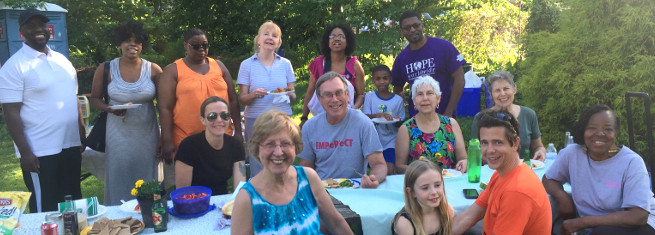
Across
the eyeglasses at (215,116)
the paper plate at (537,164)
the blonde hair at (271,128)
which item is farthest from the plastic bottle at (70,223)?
the paper plate at (537,164)

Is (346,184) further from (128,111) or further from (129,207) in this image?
(128,111)

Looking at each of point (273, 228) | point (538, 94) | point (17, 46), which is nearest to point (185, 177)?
point (273, 228)

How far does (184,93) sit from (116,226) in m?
1.77

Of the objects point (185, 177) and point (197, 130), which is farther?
point (197, 130)

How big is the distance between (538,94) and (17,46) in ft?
34.5

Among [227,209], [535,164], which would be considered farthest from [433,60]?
[227,209]

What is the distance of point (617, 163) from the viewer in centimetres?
298

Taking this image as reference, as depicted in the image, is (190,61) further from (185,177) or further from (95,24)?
(95,24)

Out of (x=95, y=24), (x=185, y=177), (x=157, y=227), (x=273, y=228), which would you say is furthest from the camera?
(x=95, y=24)

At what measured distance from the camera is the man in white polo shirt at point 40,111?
3.69m

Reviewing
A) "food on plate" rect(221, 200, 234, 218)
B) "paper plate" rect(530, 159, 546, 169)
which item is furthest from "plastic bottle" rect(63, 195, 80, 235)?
"paper plate" rect(530, 159, 546, 169)

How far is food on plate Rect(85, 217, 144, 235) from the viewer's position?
102 inches

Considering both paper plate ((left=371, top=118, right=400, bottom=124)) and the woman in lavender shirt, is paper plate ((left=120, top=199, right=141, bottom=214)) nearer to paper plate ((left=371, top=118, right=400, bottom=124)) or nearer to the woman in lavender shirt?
the woman in lavender shirt

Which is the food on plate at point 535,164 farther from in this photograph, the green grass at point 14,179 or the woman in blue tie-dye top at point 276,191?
the green grass at point 14,179
